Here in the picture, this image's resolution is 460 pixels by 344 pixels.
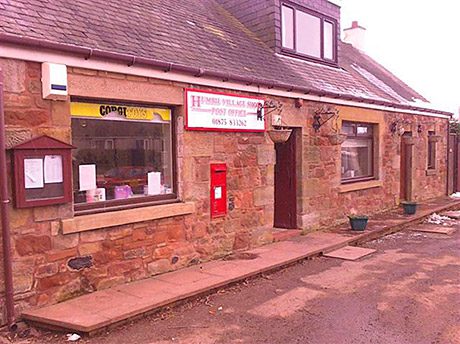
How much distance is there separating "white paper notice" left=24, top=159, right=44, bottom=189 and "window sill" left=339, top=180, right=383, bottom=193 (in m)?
7.12

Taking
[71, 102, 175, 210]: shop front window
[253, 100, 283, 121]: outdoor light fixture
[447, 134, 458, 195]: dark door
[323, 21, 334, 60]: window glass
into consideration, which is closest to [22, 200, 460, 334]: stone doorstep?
[71, 102, 175, 210]: shop front window

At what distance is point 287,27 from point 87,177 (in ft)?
22.0

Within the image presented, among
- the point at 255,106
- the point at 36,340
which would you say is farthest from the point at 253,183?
the point at 36,340

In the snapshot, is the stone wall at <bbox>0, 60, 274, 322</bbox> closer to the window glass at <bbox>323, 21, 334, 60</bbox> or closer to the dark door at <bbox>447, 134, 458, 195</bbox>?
the window glass at <bbox>323, 21, 334, 60</bbox>

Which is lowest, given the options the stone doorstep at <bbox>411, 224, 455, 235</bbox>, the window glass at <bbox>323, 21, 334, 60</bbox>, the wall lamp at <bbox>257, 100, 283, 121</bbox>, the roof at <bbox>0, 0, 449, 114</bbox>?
the stone doorstep at <bbox>411, 224, 455, 235</bbox>

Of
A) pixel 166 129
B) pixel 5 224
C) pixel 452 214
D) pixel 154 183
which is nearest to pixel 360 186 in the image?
pixel 452 214

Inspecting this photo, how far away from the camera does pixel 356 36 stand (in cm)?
1814

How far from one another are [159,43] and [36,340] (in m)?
4.44

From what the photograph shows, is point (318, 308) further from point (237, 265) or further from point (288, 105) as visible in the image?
point (288, 105)

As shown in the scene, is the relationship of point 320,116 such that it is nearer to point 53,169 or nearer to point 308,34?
point 308,34

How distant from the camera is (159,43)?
21.9ft

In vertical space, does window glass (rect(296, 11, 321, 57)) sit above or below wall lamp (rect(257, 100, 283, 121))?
above

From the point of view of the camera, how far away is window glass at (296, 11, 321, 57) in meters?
10.6

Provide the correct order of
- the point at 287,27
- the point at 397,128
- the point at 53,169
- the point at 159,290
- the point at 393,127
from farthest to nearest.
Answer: the point at 397,128 < the point at 393,127 < the point at 287,27 < the point at 159,290 < the point at 53,169
